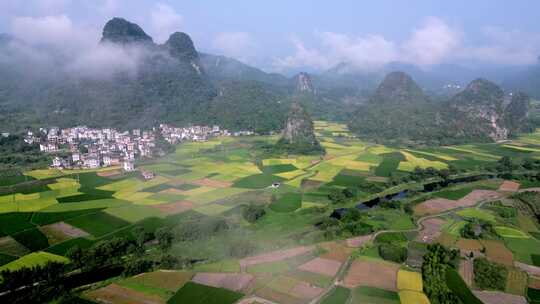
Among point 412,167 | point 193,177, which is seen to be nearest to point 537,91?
point 412,167

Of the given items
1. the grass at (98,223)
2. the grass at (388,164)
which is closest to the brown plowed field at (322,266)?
the grass at (98,223)

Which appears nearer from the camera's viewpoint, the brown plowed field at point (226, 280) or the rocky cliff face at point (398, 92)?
the brown plowed field at point (226, 280)

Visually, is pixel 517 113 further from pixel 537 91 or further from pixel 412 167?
pixel 537 91

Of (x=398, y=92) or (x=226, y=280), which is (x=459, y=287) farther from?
(x=398, y=92)

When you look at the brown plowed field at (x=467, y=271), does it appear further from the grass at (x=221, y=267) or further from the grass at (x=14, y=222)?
the grass at (x=14, y=222)

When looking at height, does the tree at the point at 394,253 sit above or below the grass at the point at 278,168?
below

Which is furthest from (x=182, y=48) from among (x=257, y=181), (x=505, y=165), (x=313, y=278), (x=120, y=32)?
(x=313, y=278)
